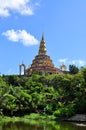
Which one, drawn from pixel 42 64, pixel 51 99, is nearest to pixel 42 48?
pixel 42 64

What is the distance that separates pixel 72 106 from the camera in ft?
136

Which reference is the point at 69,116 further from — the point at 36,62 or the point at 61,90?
the point at 36,62

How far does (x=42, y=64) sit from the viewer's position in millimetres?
80312

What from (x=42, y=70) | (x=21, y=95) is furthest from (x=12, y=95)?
(x=42, y=70)

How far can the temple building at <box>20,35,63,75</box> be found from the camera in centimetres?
7944

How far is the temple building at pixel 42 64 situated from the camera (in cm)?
7944

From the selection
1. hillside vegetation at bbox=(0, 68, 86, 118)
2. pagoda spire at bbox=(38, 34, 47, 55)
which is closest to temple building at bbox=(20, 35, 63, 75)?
pagoda spire at bbox=(38, 34, 47, 55)

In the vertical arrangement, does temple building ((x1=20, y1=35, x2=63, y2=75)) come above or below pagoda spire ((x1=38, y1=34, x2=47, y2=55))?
below

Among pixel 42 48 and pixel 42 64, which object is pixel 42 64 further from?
pixel 42 48

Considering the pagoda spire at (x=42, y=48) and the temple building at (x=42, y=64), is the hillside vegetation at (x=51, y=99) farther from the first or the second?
the pagoda spire at (x=42, y=48)

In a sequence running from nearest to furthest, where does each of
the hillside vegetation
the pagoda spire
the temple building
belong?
1. the hillside vegetation
2. the temple building
3. the pagoda spire

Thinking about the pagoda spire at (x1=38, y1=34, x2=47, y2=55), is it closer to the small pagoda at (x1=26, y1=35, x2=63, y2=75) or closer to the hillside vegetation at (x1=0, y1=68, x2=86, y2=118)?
the small pagoda at (x1=26, y1=35, x2=63, y2=75)

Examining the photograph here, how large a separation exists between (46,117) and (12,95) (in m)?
5.26

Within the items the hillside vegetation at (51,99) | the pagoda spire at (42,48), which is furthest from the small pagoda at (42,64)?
the hillside vegetation at (51,99)
